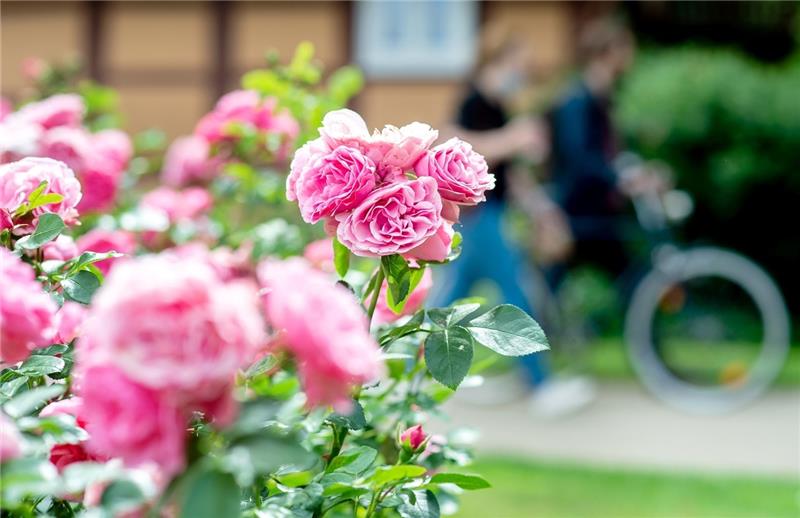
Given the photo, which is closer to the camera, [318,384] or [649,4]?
[318,384]

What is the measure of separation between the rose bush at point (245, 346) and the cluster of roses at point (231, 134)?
400 mm

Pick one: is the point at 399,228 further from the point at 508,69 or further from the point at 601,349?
the point at 601,349

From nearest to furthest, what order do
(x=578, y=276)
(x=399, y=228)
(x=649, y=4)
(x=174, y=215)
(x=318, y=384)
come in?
(x=318, y=384) → (x=399, y=228) → (x=174, y=215) → (x=578, y=276) → (x=649, y=4)

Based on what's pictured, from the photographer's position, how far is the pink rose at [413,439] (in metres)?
1.46

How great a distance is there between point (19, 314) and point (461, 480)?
52 cm

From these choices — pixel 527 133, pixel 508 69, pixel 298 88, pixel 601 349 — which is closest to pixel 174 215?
pixel 298 88

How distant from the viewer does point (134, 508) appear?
3.10ft

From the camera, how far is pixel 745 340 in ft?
18.9

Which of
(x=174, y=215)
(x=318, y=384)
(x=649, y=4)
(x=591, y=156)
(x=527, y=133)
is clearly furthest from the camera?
(x=649, y=4)

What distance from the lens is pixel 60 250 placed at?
1613 millimetres

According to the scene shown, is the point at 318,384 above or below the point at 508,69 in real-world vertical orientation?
above

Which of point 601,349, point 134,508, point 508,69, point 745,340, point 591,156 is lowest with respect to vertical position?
point 601,349

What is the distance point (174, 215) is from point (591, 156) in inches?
139

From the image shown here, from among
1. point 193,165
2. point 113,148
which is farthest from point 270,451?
point 193,165
